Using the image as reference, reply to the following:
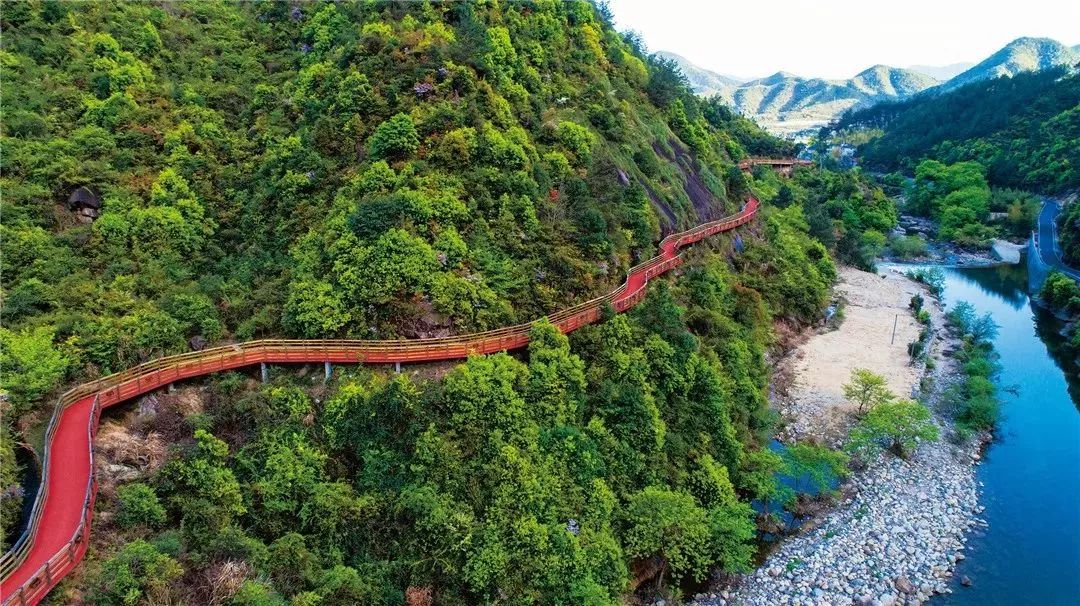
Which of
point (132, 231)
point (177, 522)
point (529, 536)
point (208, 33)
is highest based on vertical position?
point (208, 33)

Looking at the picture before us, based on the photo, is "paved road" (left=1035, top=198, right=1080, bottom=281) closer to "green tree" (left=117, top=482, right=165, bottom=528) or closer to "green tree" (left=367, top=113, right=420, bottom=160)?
"green tree" (left=367, top=113, right=420, bottom=160)

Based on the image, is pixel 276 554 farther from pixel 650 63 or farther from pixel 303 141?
pixel 650 63

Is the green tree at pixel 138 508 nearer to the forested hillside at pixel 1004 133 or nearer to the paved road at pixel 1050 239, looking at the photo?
the paved road at pixel 1050 239

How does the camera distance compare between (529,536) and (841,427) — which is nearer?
(529,536)

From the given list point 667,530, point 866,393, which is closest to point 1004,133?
point 866,393

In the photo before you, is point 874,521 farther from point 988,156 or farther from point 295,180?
point 988,156

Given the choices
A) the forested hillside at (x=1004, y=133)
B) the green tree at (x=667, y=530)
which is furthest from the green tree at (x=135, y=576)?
the forested hillside at (x=1004, y=133)

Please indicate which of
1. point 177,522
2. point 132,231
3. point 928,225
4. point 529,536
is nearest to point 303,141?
point 132,231
